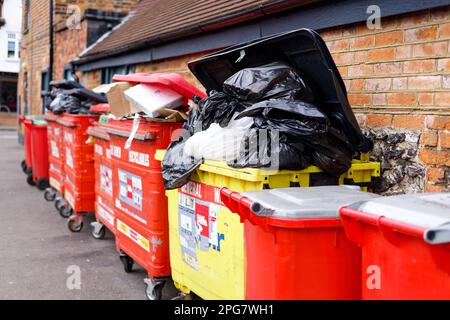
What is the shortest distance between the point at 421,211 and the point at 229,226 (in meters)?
1.38

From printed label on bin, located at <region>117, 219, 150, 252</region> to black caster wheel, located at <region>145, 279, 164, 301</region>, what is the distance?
280mm

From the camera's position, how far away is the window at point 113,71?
9597 mm

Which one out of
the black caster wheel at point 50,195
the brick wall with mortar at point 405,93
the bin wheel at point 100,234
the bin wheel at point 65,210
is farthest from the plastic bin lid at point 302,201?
the black caster wheel at point 50,195

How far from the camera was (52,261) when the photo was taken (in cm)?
564

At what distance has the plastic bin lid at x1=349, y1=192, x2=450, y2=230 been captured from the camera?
6.56 ft

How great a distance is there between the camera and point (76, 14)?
13.8 metres

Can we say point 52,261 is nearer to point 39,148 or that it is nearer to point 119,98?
point 119,98

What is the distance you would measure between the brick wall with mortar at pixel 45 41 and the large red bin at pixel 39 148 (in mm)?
3850

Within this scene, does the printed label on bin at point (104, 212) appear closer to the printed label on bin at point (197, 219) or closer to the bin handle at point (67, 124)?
the bin handle at point (67, 124)

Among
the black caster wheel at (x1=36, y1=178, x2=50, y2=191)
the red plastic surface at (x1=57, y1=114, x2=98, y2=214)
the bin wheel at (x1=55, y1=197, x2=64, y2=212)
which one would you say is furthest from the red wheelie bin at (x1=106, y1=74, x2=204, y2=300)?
the black caster wheel at (x1=36, y1=178, x2=50, y2=191)

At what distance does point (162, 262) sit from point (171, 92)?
1.44 meters

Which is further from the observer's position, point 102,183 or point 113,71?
point 113,71

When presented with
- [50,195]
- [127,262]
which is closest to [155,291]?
[127,262]
